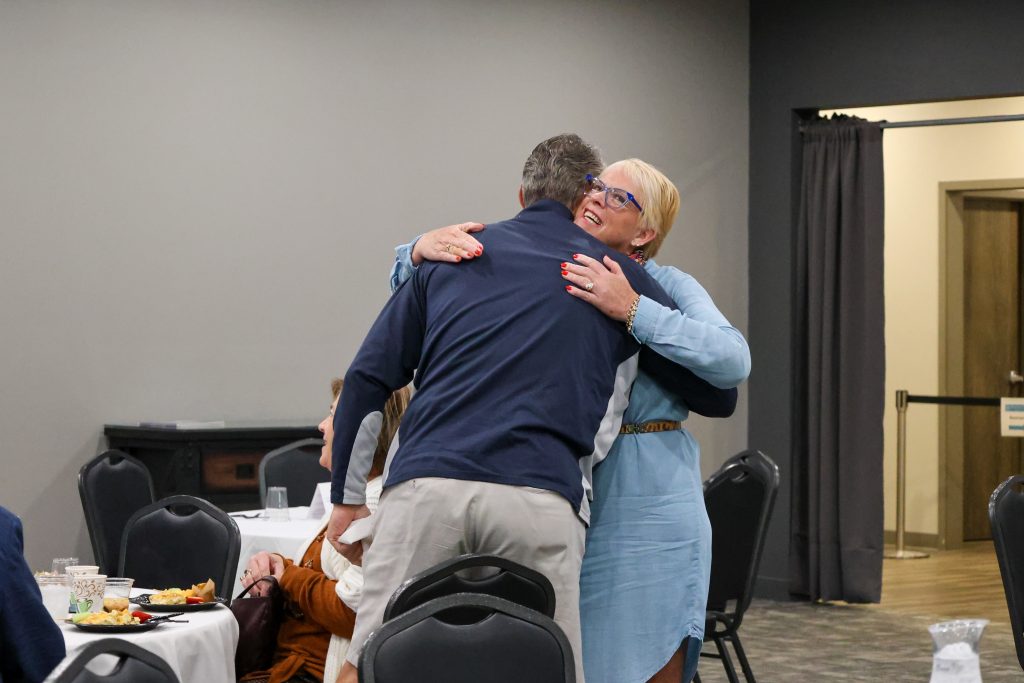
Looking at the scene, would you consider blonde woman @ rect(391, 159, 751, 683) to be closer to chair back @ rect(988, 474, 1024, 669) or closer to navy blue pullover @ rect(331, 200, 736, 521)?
navy blue pullover @ rect(331, 200, 736, 521)

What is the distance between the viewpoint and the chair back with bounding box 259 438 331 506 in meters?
5.55

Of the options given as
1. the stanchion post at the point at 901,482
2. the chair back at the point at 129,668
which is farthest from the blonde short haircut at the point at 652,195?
the stanchion post at the point at 901,482

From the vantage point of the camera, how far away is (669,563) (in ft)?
8.45

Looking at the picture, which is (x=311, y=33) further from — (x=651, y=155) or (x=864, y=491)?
(x=864, y=491)

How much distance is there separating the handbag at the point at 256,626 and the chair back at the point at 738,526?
5.00 ft

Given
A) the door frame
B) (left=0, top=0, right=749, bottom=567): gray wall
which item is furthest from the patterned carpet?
the door frame

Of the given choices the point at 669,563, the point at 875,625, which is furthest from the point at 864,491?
the point at 669,563

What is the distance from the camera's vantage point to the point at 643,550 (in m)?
2.56

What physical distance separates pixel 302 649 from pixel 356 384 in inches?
46.7

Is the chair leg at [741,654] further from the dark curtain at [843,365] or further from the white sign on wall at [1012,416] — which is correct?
the white sign on wall at [1012,416]

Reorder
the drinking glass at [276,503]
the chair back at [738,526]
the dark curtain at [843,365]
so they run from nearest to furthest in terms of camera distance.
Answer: the chair back at [738,526], the drinking glass at [276,503], the dark curtain at [843,365]

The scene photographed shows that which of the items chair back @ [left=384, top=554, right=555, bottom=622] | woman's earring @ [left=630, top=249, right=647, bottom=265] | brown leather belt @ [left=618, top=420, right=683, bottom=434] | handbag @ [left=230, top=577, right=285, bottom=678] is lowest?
handbag @ [left=230, top=577, right=285, bottom=678]

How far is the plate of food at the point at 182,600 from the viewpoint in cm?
326

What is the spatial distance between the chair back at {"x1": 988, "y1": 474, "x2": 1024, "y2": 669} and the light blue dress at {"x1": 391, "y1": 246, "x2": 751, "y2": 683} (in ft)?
4.82
